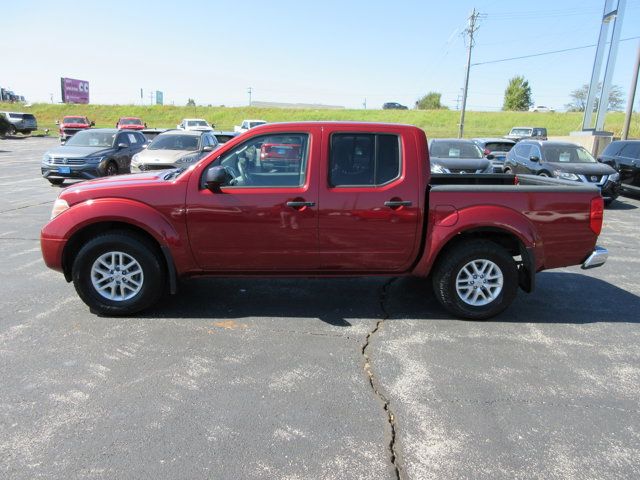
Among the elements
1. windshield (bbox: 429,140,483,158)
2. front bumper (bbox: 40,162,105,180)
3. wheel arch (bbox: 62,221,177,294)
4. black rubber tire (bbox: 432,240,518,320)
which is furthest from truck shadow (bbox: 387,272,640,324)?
front bumper (bbox: 40,162,105,180)

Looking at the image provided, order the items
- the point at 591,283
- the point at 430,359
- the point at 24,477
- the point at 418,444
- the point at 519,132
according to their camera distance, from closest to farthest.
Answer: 1. the point at 24,477
2. the point at 418,444
3. the point at 430,359
4. the point at 591,283
5. the point at 519,132

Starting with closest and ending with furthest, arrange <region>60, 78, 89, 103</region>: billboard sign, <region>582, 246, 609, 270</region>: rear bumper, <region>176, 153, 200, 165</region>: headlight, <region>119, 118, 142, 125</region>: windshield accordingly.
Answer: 1. <region>582, 246, 609, 270</region>: rear bumper
2. <region>176, 153, 200, 165</region>: headlight
3. <region>119, 118, 142, 125</region>: windshield
4. <region>60, 78, 89, 103</region>: billboard sign

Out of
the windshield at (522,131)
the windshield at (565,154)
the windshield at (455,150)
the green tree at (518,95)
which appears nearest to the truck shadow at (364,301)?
the windshield at (565,154)

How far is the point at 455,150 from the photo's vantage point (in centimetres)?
1393

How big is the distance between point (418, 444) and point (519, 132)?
3809 centimetres

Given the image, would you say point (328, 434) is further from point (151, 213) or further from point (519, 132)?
point (519, 132)

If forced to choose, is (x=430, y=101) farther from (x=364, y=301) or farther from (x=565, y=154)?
(x=364, y=301)

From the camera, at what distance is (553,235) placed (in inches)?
185

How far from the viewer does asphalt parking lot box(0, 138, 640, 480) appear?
2732 millimetres

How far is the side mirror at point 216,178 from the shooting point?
170 inches

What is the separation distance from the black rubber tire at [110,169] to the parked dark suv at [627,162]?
47.4 feet

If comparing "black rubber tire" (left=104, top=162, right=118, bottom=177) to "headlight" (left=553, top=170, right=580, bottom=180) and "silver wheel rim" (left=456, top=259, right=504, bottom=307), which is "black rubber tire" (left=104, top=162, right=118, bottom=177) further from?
"headlight" (left=553, top=170, right=580, bottom=180)

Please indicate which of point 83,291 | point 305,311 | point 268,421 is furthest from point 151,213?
point 268,421

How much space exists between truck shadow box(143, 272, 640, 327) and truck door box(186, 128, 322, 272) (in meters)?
0.62
